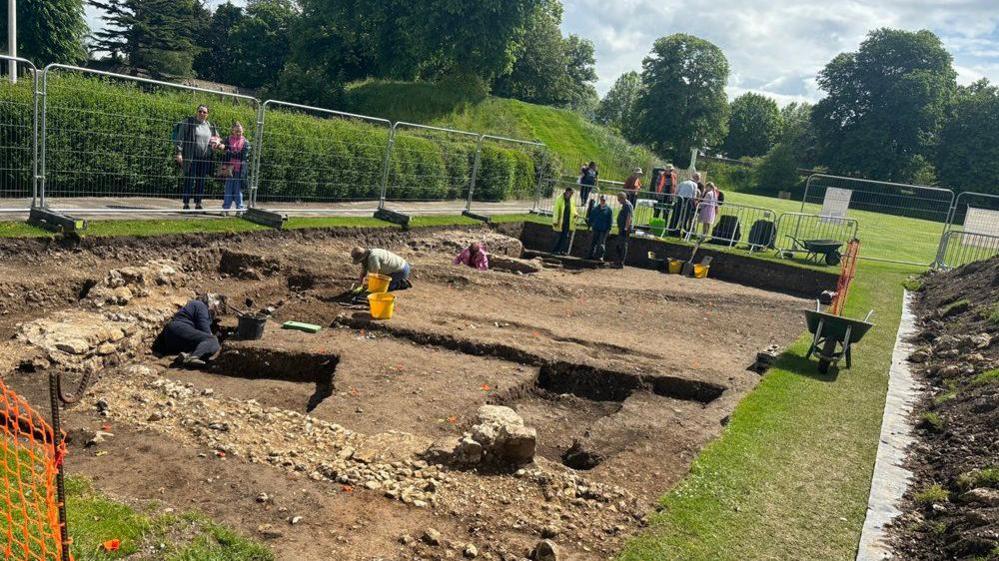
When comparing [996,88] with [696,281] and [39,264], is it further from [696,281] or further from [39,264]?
[39,264]

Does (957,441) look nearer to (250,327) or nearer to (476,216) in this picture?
(250,327)

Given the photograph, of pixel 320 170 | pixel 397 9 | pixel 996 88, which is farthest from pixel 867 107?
pixel 320 170

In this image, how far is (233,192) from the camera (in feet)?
46.3

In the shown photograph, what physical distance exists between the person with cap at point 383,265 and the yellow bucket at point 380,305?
4.18ft

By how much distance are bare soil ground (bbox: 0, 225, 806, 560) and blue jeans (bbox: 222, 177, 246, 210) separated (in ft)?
4.09

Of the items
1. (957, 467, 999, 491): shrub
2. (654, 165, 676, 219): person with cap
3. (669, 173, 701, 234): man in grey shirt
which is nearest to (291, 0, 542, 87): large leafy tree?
(654, 165, 676, 219): person with cap

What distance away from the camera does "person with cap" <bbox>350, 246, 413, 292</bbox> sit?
458 inches

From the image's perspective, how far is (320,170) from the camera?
15891mm

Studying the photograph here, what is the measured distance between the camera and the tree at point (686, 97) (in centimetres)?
6919

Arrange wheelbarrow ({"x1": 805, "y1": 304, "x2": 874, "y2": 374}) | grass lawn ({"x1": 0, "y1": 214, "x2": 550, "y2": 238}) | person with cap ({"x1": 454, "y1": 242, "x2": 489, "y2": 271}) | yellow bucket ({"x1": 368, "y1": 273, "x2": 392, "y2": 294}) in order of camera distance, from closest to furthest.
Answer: wheelbarrow ({"x1": 805, "y1": 304, "x2": 874, "y2": 374}), grass lawn ({"x1": 0, "y1": 214, "x2": 550, "y2": 238}), yellow bucket ({"x1": 368, "y1": 273, "x2": 392, "y2": 294}), person with cap ({"x1": 454, "y1": 242, "x2": 489, "y2": 271})

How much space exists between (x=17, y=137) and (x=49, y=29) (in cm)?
2370

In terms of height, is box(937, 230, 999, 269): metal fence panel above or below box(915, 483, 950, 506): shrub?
above

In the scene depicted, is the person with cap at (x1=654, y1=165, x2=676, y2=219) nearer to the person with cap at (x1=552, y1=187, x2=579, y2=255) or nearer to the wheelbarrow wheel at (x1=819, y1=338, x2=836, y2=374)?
the person with cap at (x1=552, y1=187, x2=579, y2=255)

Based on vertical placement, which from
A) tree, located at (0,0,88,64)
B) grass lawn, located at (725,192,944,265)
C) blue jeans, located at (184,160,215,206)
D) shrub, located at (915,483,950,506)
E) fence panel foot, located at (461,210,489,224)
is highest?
tree, located at (0,0,88,64)
